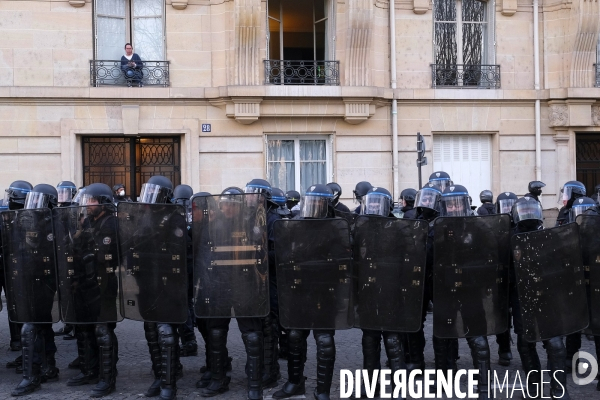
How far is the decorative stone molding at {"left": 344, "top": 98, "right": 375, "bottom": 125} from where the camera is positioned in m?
14.8

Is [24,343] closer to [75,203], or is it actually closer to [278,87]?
[75,203]

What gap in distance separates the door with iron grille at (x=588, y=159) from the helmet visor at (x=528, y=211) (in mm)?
10440

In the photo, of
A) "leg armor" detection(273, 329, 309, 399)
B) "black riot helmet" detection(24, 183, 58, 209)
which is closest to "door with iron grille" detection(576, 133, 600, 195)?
"leg armor" detection(273, 329, 309, 399)

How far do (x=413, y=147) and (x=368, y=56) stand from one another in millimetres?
2005

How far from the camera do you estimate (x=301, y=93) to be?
14570 mm

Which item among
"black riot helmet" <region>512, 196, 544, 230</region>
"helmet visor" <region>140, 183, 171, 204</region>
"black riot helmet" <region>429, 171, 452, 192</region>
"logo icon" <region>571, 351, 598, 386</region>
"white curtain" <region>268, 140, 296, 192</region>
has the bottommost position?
"logo icon" <region>571, 351, 598, 386</region>

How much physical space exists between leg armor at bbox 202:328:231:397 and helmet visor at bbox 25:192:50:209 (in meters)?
2.12

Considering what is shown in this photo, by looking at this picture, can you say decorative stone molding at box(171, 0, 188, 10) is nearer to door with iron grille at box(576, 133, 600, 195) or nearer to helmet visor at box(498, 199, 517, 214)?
door with iron grille at box(576, 133, 600, 195)

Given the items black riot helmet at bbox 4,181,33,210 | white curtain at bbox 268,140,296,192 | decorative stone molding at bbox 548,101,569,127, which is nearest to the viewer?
black riot helmet at bbox 4,181,33,210

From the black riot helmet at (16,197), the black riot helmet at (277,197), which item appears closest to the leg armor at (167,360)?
the black riot helmet at (277,197)

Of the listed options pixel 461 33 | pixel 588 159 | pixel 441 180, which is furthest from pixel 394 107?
pixel 441 180

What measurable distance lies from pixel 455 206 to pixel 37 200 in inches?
151

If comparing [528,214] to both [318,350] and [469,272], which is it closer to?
[469,272]

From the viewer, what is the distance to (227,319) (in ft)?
21.1
